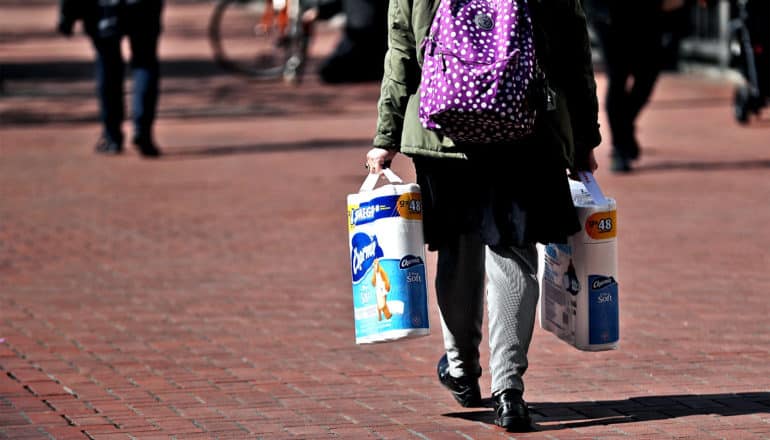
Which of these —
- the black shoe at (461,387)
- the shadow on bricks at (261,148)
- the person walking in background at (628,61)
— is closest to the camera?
the black shoe at (461,387)

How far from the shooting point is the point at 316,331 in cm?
614

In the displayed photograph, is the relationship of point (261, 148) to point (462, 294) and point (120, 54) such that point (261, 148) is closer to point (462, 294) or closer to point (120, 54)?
point (120, 54)

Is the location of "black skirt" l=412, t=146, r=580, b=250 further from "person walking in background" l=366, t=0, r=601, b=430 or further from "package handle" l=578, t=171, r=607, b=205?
"package handle" l=578, t=171, r=607, b=205

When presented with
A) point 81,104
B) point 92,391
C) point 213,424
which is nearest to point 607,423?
point 213,424

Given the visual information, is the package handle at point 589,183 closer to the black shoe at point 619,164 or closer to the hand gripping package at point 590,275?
the hand gripping package at point 590,275

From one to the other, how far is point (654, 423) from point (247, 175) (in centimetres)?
636

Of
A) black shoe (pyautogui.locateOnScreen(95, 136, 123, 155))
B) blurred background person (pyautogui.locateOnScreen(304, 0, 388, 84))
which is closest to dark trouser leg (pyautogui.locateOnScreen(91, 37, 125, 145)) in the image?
black shoe (pyautogui.locateOnScreen(95, 136, 123, 155))

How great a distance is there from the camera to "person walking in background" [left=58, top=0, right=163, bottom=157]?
1126 cm

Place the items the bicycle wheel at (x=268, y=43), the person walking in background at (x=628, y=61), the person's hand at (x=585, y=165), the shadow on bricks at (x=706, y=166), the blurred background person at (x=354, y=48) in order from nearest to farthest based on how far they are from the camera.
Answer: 1. the person's hand at (x=585, y=165)
2. the person walking in background at (x=628, y=61)
3. the shadow on bricks at (x=706, y=166)
4. the blurred background person at (x=354, y=48)
5. the bicycle wheel at (x=268, y=43)

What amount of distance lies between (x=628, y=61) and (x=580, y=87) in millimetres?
5925

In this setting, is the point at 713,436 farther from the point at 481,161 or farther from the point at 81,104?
the point at 81,104

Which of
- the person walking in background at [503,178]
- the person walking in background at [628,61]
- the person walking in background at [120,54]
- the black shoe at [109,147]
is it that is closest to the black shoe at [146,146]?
the person walking in background at [120,54]

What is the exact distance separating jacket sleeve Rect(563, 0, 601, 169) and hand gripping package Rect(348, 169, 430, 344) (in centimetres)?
52

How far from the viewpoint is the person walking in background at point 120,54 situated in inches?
443
